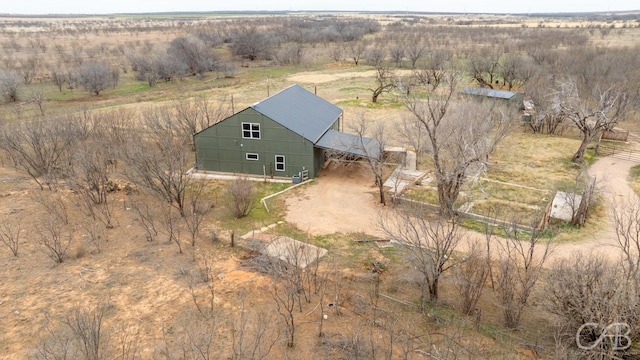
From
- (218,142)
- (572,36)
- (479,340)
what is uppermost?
(572,36)

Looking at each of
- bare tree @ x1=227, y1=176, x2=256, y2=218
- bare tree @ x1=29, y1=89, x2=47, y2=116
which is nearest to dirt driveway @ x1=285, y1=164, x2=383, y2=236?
bare tree @ x1=227, y1=176, x2=256, y2=218

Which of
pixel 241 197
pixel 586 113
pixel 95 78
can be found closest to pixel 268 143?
pixel 241 197

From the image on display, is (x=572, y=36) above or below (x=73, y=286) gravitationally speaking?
above

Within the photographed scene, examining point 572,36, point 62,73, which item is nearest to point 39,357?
point 62,73

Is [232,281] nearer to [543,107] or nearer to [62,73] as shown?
[543,107]

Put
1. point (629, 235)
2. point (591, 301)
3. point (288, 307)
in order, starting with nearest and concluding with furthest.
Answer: point (591, 301), point (629, 235), point (288, 307)

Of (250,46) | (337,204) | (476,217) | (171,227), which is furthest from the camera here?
(250,46)

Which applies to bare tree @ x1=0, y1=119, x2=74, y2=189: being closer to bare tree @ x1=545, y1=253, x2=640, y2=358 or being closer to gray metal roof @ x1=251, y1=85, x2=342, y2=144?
gray metal roof @ x1=251, y1=85, x2=342, y2=144

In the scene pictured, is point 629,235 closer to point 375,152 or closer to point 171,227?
point 375,152
